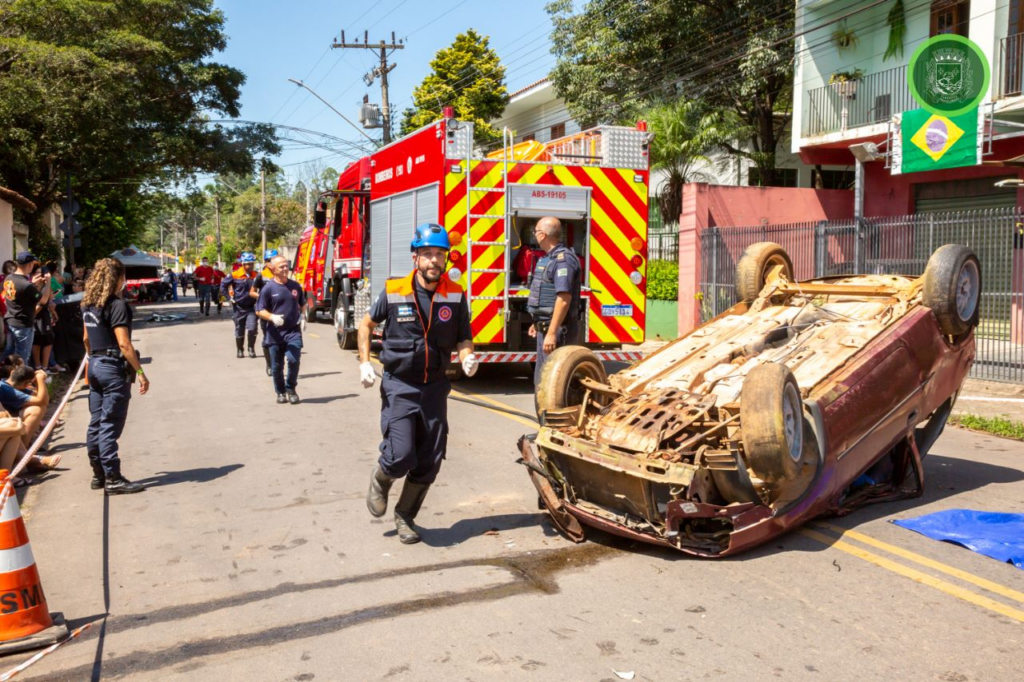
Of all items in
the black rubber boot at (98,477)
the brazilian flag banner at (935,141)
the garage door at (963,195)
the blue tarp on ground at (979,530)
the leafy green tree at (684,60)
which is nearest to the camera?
the blue tarp on ground at (979,530)

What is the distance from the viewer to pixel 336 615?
442cm

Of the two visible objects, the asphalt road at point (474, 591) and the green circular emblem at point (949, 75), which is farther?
the green circular emblem at point (949, 75)

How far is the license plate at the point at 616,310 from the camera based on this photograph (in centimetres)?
1160

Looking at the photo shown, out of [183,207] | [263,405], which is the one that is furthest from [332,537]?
[183,207]

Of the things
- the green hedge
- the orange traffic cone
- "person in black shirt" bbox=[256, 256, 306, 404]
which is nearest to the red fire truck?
"person in black shirt" bbox=[256, 256, 306, 404]

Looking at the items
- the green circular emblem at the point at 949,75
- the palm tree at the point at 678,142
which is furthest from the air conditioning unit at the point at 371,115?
the green circular emblem at the point at 949,75

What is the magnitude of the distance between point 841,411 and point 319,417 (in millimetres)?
6190

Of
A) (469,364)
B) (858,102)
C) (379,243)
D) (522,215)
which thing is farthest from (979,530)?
(858,102)

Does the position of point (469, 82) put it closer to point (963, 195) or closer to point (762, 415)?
point (963, 195)

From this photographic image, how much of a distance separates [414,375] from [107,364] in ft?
9.29

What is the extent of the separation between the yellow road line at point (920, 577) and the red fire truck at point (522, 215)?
19.0 feet

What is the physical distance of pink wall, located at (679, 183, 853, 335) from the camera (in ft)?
59.8

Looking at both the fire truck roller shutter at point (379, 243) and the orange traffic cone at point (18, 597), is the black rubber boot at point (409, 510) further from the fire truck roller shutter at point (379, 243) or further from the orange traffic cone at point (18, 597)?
the fire truck roller shutter at point (379, 243)

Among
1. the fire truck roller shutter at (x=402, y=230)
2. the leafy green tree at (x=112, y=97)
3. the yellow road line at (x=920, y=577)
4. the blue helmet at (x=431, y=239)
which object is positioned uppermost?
the leafy green tree at (x=112, y=97)
